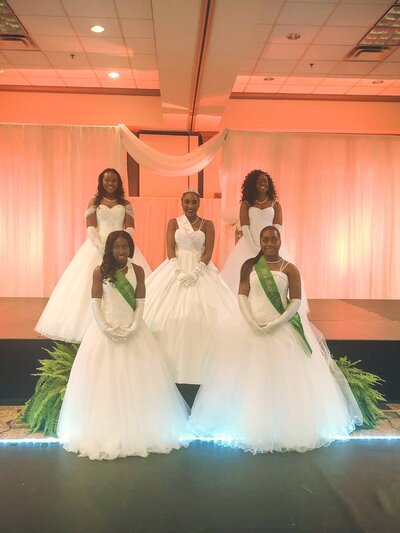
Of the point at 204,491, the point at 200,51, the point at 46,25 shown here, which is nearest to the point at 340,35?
the point at 200,51

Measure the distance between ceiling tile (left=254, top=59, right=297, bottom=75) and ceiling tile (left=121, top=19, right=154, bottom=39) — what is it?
1641 mm

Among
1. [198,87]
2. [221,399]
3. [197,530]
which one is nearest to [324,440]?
[221,399]

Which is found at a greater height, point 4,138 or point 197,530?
point 4,138

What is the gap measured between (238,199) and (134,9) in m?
2.90

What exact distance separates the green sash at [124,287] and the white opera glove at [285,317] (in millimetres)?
823

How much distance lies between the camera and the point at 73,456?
123 inches

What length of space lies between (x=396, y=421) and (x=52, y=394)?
2340mm

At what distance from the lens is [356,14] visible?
554cm

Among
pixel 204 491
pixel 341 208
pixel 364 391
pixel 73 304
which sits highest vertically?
pixel 341 208

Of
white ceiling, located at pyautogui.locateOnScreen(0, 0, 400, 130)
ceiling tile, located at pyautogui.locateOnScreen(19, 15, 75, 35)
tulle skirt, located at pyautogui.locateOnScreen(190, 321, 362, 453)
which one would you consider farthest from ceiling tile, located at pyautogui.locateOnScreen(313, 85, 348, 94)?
tulle skirt, located at pyautogui.locateOnScreen(190, 321, 362, 453)

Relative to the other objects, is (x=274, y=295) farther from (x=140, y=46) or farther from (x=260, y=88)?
(x=260, y=88)

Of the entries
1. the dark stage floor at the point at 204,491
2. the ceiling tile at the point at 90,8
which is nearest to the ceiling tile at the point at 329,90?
the ceiling tile at the point at 90,8

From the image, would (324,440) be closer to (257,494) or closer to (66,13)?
(257,494)

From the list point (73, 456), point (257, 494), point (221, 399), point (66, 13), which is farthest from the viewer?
point (66, 13)
